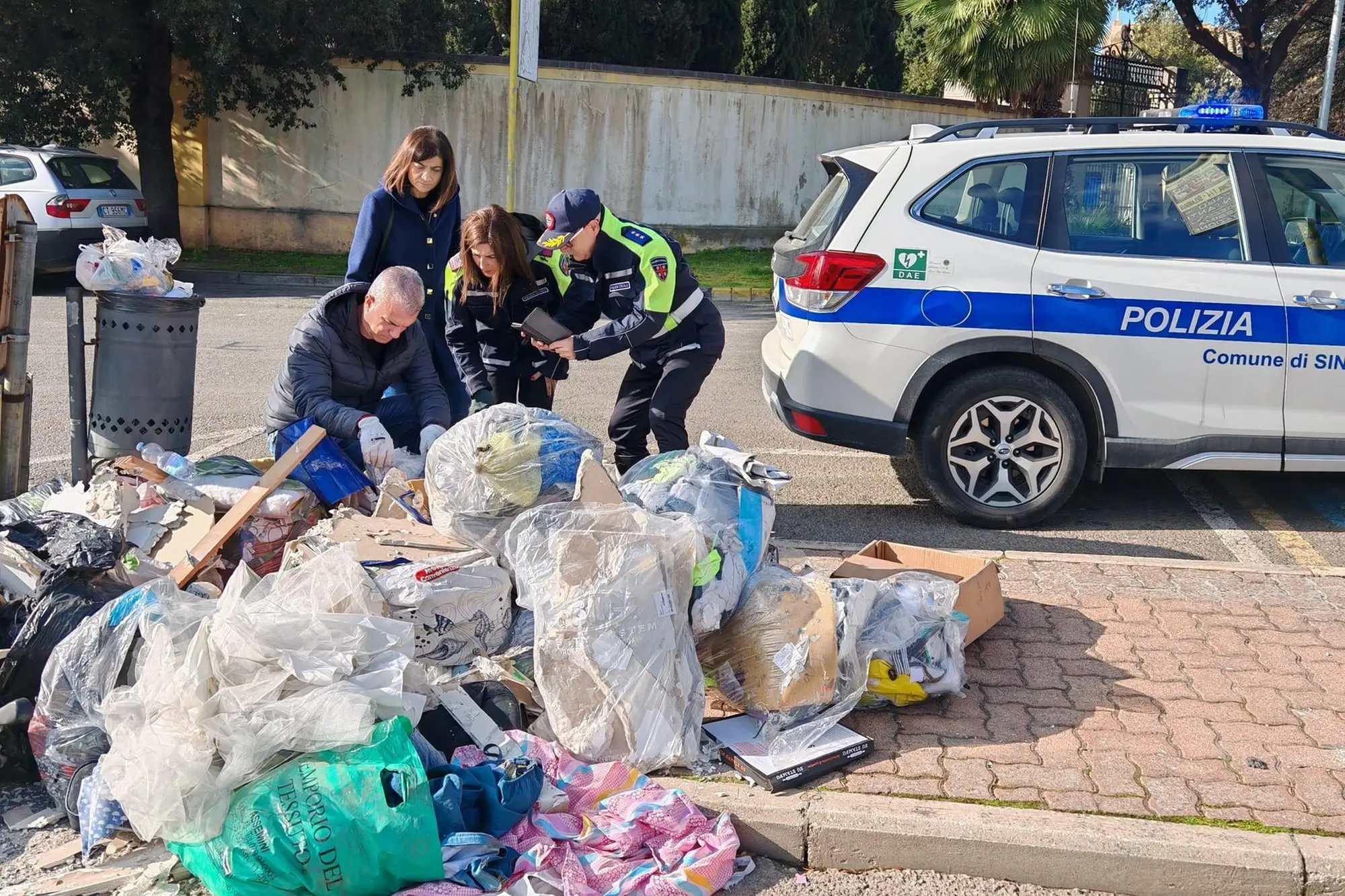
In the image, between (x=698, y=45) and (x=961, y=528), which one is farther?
(x=698, y=45)

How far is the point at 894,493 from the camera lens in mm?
6531

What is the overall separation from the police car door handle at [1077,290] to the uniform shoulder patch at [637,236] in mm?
1838

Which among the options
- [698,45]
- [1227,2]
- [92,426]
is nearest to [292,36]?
[698,45]

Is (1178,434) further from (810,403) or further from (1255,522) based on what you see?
(810,403)

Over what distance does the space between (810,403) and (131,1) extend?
13.6m

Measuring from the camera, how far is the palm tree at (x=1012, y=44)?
64.0 feet

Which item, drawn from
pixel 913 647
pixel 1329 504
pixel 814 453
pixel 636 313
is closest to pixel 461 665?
pixel 913 647

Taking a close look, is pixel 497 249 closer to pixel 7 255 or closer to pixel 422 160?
pixel 422 160

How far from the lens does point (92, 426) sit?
5.22 meters

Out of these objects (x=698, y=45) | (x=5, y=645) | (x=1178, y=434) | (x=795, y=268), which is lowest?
(x=5, y=645)

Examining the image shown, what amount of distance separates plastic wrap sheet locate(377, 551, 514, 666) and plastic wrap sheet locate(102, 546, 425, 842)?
0.99 ft

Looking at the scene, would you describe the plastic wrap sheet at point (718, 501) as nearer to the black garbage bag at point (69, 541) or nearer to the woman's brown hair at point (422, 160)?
the black garbage bag at point (69, 541)

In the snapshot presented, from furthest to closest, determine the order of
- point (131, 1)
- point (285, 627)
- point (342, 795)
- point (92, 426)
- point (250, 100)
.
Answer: point (250, 100) → point (131, 1) → point (92, 426) → point (285, 627) → point (342, 795)

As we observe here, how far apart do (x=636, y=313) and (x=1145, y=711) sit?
260cm
